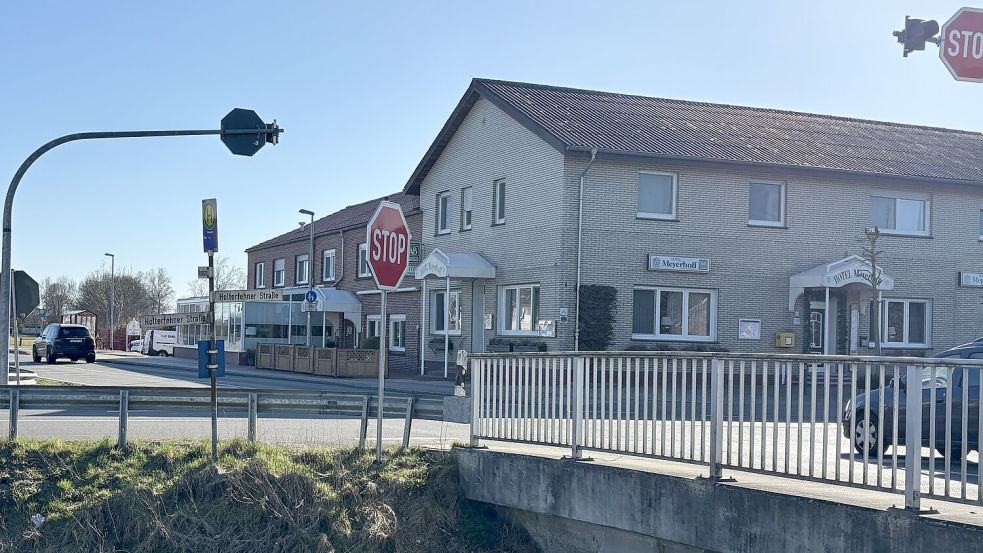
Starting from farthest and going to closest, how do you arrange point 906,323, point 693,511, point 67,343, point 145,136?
point 67,343 < point 906,323 < point 145,136 < point 693,511

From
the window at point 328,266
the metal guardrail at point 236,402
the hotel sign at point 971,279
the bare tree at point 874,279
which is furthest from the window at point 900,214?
the window at point 328,266

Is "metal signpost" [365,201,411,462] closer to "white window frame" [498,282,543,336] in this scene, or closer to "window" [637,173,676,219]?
"white window frame" [498,282,543,336]

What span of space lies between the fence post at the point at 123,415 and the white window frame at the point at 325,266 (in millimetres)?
35784

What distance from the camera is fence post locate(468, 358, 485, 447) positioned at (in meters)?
10.2

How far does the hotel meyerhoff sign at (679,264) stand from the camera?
28.6 m

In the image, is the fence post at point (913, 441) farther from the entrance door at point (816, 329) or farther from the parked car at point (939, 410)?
the entrance door at point (816, 329)

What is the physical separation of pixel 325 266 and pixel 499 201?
61.9 feet

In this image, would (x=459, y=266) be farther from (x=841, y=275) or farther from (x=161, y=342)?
(x=161, y=342)

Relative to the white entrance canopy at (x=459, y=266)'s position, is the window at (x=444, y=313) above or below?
below

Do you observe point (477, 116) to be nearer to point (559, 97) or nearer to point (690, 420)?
point (559, 97)

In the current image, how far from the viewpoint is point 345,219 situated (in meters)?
49.4

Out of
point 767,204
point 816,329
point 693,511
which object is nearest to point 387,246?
point 693,511

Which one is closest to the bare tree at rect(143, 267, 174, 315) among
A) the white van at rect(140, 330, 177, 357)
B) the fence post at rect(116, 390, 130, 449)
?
the white van at rect(140, 330, 177, 357)

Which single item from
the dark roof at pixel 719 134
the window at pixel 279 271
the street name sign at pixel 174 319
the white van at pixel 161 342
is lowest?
the white van at pixel 161 342
